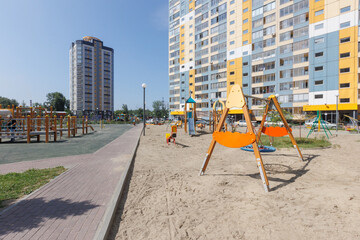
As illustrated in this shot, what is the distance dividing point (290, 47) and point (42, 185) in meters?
50.3

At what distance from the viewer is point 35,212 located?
12.1 feet

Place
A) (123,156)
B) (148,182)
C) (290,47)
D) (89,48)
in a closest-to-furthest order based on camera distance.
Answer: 1. (148,182)
2. (123,156)
3. (290,47)
4. (89,48)

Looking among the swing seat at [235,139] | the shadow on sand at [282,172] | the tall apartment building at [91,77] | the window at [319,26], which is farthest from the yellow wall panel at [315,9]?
the tall apartment building at [91,77]

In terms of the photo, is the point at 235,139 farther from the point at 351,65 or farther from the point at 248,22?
the point at 248,22

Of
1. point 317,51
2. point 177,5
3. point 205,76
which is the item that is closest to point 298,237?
point 317,51

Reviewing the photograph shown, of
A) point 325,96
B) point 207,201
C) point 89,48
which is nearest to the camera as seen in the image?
point 207,201

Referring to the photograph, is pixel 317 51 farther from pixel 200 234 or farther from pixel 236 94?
pixel 200 234

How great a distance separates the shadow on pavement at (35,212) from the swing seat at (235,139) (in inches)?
139

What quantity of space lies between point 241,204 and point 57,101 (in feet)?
354

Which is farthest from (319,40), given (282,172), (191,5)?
(282,172)

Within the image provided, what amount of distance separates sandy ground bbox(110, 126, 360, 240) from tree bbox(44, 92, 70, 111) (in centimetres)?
10338

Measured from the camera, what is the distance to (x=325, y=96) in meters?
37.8

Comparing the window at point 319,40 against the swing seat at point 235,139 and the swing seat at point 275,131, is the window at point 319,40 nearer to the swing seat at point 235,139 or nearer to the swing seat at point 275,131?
the swing seat at point 275,131

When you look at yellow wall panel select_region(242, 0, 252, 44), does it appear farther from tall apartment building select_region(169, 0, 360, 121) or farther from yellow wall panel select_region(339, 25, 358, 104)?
yellow wall panel select_region(339, 25, 358, 104)
